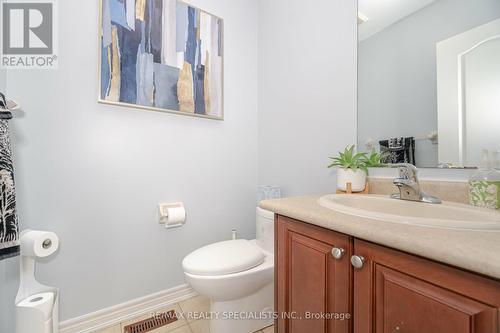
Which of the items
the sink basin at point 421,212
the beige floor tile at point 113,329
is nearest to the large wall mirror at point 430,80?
the sink basin at point 421,212

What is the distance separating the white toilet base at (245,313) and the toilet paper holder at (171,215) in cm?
52

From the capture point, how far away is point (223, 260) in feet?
3.59

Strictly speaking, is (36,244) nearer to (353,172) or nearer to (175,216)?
(175,216)

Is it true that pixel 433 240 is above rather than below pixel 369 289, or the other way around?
→ above

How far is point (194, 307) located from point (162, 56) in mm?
1706

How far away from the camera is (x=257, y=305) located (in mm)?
1244

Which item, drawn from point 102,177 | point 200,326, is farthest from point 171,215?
point 200,326

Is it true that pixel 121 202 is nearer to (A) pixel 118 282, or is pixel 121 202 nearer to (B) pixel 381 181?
(A) pixel 118 282

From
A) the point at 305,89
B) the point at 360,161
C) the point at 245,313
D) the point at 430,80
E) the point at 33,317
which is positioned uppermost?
the point at 305,89

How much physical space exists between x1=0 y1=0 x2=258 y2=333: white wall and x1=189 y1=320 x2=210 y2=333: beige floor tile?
0.31 meters

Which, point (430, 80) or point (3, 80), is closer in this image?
point (430, 80)

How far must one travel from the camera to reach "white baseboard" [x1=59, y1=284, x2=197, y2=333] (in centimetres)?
119

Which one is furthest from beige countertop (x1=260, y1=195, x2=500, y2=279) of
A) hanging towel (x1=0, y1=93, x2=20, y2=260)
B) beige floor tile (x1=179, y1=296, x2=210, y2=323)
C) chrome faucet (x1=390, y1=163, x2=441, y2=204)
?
beige floor tile (x1=179, y1=296, x2=210, y2=323)

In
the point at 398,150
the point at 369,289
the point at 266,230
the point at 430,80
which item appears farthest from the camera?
the point at 266,230
